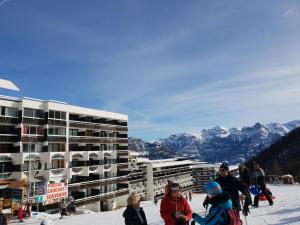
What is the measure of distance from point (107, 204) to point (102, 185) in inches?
180

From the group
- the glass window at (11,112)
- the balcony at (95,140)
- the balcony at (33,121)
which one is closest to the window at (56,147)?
the balcony at (95,140)

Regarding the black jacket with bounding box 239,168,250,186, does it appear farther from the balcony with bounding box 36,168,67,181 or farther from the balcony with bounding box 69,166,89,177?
the balcony with bounding box 69,166,89,177

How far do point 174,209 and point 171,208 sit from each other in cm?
7

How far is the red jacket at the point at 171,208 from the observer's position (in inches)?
268

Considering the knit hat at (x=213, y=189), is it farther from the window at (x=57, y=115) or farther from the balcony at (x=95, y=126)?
the balcony at (x=95, y=126)

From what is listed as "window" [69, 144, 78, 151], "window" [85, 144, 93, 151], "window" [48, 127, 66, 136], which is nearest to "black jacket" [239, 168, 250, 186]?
"window" [48, 127, 66, 136]

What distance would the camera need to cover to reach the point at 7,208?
32.4m

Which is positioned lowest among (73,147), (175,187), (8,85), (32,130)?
(175,187)

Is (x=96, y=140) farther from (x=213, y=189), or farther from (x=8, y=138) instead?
(x=213, y=189)

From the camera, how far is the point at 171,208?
684 centimetres

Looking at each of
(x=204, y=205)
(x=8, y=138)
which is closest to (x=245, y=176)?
(x=204, y=205)

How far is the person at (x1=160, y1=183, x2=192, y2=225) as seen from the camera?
6.72 m

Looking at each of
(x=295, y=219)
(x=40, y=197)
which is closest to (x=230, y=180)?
(x=295, y=219)

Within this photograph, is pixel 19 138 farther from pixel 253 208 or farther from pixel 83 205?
pixel 253 208
